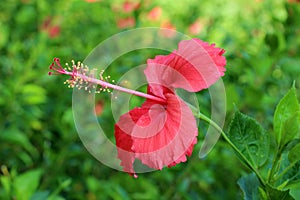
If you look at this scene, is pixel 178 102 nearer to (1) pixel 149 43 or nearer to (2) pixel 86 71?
(2) pixel 86 71

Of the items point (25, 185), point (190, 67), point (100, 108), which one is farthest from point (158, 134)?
point (100, 108)

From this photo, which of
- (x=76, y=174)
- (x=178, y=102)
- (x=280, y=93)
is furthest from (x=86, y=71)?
(x=280, y=93)

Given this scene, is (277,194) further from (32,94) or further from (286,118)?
(32,94)

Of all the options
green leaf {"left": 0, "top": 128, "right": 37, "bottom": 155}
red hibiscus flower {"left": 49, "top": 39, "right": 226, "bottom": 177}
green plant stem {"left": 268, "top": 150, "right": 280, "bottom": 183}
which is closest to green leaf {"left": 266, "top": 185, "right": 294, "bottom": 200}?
green plant stem {"left": 268, "top": 150, "right": 280, "bottom": 183}

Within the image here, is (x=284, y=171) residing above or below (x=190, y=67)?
below

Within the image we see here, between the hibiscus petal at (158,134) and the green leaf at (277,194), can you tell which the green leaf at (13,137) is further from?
the green leaf at (277,194)
